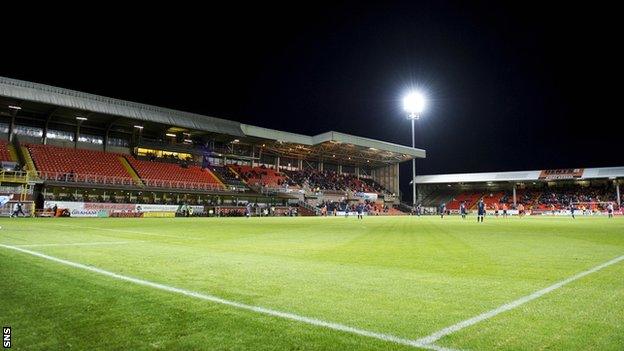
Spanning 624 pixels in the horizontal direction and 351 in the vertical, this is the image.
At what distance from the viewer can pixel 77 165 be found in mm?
43781

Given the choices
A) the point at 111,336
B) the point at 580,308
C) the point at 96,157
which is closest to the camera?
the point at 111,336

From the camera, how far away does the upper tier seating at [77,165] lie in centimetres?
4028

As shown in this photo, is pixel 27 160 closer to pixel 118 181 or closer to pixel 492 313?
pixel 118 181

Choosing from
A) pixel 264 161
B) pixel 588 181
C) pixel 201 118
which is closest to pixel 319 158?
pixel 264 161

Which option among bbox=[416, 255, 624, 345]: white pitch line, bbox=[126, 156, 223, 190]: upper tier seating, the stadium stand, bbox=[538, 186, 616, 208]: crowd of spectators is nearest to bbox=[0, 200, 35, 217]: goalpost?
bbox=[126, 156, 223, 190]: upper tier seating

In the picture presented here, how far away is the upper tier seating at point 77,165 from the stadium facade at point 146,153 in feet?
0.35

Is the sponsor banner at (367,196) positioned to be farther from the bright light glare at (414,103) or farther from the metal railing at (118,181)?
the metal railing at (118,181)

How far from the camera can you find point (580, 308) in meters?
4.54

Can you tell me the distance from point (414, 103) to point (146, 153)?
4470 centimetres

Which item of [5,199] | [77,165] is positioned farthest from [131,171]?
[5,199]

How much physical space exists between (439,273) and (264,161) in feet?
218

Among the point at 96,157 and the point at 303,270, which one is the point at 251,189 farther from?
the point at 303,270

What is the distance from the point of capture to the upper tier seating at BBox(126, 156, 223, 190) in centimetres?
4831

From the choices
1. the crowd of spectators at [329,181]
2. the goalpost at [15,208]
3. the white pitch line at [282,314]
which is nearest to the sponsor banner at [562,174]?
the crowd of spectators at [329,181]
